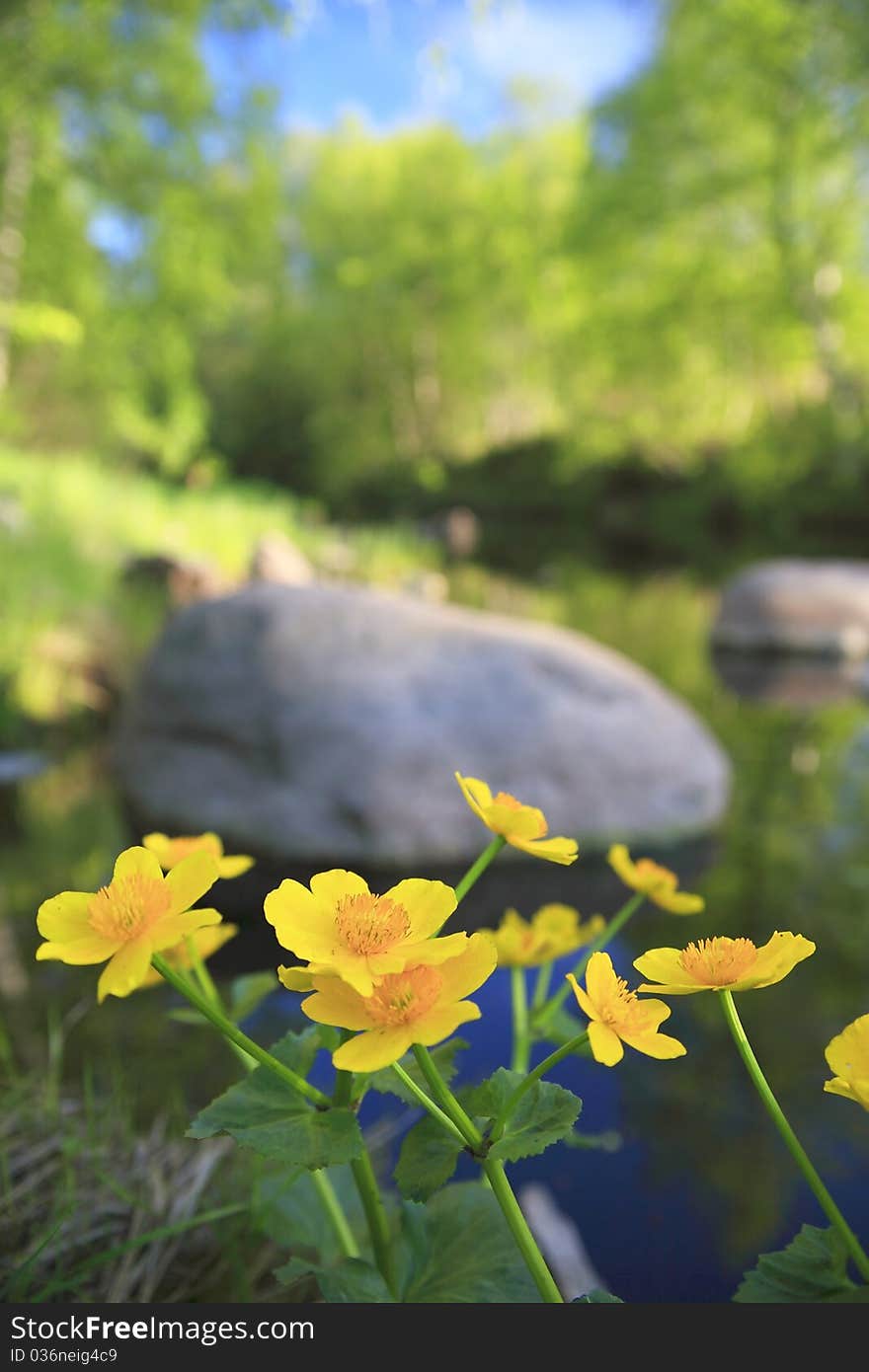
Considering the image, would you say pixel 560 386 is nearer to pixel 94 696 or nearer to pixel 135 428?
pixel 135 428

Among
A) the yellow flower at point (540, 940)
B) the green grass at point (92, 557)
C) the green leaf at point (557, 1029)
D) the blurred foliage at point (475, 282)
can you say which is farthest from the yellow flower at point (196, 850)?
the blurred foliage at point (475, 282)

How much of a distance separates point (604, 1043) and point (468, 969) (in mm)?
68

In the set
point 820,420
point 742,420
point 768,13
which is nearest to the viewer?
point 768,13

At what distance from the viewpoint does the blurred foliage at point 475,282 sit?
7625 millimetres

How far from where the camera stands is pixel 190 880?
18.3 inches

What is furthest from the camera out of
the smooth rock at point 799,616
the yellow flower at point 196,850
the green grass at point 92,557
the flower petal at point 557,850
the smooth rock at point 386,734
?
the smooth rock at point 799,616

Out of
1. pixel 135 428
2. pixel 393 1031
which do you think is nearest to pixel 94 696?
pixel 393 1031

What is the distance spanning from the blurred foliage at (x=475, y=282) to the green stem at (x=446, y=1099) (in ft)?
20.7

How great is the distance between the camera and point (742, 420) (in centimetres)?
1809

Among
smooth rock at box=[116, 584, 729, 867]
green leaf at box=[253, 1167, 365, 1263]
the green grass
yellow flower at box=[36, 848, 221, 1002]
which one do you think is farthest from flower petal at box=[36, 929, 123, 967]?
the green grass

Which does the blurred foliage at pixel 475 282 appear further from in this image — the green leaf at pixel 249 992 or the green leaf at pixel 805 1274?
the green leaf at pixel 805 1274

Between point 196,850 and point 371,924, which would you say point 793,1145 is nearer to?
point 371,924

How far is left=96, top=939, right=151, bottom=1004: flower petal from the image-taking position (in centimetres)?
43

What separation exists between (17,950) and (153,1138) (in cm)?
149
